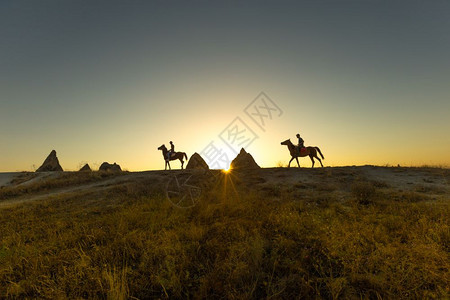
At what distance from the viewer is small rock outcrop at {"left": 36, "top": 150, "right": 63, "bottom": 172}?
98.9ft

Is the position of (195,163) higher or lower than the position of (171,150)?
lower

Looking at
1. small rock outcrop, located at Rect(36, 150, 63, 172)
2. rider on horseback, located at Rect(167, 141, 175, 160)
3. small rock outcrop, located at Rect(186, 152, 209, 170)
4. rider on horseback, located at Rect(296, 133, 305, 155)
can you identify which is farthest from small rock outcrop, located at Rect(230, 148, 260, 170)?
small rock outcrop, located at Rect(36, 150, 63, 172)

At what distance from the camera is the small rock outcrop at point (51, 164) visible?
98.9ft

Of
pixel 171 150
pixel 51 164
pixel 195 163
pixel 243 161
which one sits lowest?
pixel 243 161

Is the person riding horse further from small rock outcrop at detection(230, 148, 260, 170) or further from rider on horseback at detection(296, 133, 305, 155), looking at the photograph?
rider on horseback at detection(296, 133, 305, 155)

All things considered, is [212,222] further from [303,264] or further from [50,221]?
[50,221]

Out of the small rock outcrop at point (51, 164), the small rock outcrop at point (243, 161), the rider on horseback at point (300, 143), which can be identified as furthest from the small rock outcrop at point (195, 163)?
the small rock outcrop at point (51, 164)

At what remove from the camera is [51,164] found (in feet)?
101

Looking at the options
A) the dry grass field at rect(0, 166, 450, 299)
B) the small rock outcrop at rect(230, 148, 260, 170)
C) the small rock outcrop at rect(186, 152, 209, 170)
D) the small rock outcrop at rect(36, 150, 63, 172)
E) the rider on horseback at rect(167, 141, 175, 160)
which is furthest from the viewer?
the small rock outcrop at rect(186, 152, 209, 170)

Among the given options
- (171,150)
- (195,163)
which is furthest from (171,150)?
(195,163)

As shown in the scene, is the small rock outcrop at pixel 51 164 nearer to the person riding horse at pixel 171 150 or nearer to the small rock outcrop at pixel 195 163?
the person riding horse at pixel 171 150

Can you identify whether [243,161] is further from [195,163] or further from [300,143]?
[300,143]

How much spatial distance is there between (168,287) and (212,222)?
3668 mm

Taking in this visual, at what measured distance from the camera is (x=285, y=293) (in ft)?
11.5
